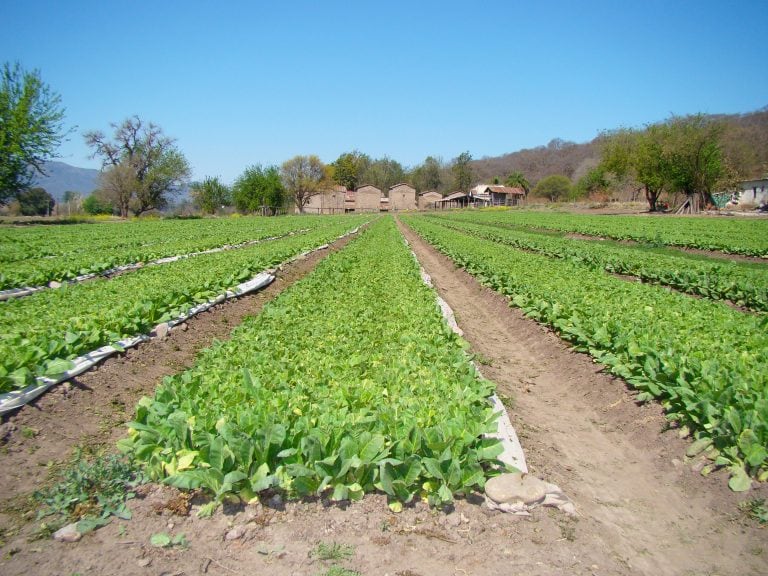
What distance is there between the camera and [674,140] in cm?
5978

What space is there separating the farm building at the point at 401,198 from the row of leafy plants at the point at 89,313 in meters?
106

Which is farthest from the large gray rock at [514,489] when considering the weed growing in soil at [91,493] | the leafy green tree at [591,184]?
the leafy green tree at [591,184]

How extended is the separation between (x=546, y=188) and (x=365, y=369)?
12635 cm

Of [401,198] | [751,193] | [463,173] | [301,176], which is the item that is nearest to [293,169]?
[301,176]

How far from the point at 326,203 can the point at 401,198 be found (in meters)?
18.6

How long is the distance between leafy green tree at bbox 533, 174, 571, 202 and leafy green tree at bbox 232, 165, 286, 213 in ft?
211

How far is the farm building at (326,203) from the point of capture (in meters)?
108

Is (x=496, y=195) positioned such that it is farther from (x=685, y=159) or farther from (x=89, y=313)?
(x=89, y=313)

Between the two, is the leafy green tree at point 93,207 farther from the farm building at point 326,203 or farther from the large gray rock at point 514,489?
the large gray rock at point 514,489

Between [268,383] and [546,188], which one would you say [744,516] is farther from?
[546,188]

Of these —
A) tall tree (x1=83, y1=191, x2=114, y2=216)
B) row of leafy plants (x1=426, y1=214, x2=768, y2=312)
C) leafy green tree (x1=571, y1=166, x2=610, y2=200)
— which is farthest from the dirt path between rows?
tall tree (x1=83, y1=191, x2=114, y2=216)

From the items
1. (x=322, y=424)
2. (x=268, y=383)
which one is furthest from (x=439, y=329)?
(x=322, y=424)

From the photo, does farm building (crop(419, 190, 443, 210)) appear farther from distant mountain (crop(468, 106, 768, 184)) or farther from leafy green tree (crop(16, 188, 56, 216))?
leafy green tree (crop(16, 188, 56, 216))

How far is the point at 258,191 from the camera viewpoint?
300 feet
